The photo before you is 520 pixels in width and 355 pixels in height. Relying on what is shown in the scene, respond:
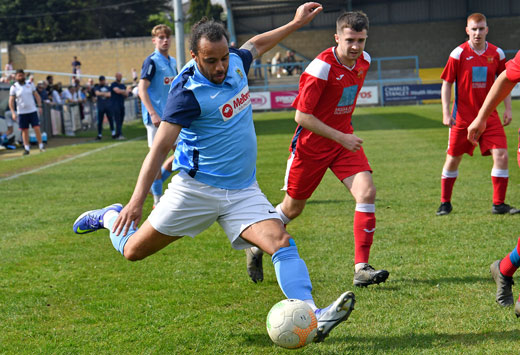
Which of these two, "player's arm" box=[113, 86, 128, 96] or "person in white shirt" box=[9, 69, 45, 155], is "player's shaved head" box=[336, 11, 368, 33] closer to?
"person in white shirt" box=[9, 69, 45, 155]

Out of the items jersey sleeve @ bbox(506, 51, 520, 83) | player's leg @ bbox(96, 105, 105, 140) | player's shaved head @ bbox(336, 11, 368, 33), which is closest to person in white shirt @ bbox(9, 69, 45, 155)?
player's leg @ bbox(96, 105, 105, 140)

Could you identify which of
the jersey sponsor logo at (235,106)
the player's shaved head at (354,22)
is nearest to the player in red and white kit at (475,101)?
the player's shaved head at (354,22)

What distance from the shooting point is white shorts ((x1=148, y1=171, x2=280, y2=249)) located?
433 cm

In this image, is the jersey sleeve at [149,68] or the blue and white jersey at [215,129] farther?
the jersey sleeve at [149,68]

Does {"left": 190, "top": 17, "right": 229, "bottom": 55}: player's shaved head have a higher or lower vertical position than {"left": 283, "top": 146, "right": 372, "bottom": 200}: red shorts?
higher

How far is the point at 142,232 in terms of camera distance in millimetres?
4543

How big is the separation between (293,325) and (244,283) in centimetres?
186

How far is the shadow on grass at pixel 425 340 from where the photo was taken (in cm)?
409

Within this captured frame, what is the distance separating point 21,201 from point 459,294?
7.36 metres

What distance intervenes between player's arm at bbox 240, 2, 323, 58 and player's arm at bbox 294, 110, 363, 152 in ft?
1.98

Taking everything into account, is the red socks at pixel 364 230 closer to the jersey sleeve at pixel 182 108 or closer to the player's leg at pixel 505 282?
the player's leg at pixel 505 282

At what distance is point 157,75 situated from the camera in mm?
9000

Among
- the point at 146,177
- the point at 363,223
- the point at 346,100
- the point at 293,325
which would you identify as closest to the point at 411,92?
the point at 346,100

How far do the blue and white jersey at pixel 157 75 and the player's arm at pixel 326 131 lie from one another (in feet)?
12.6
